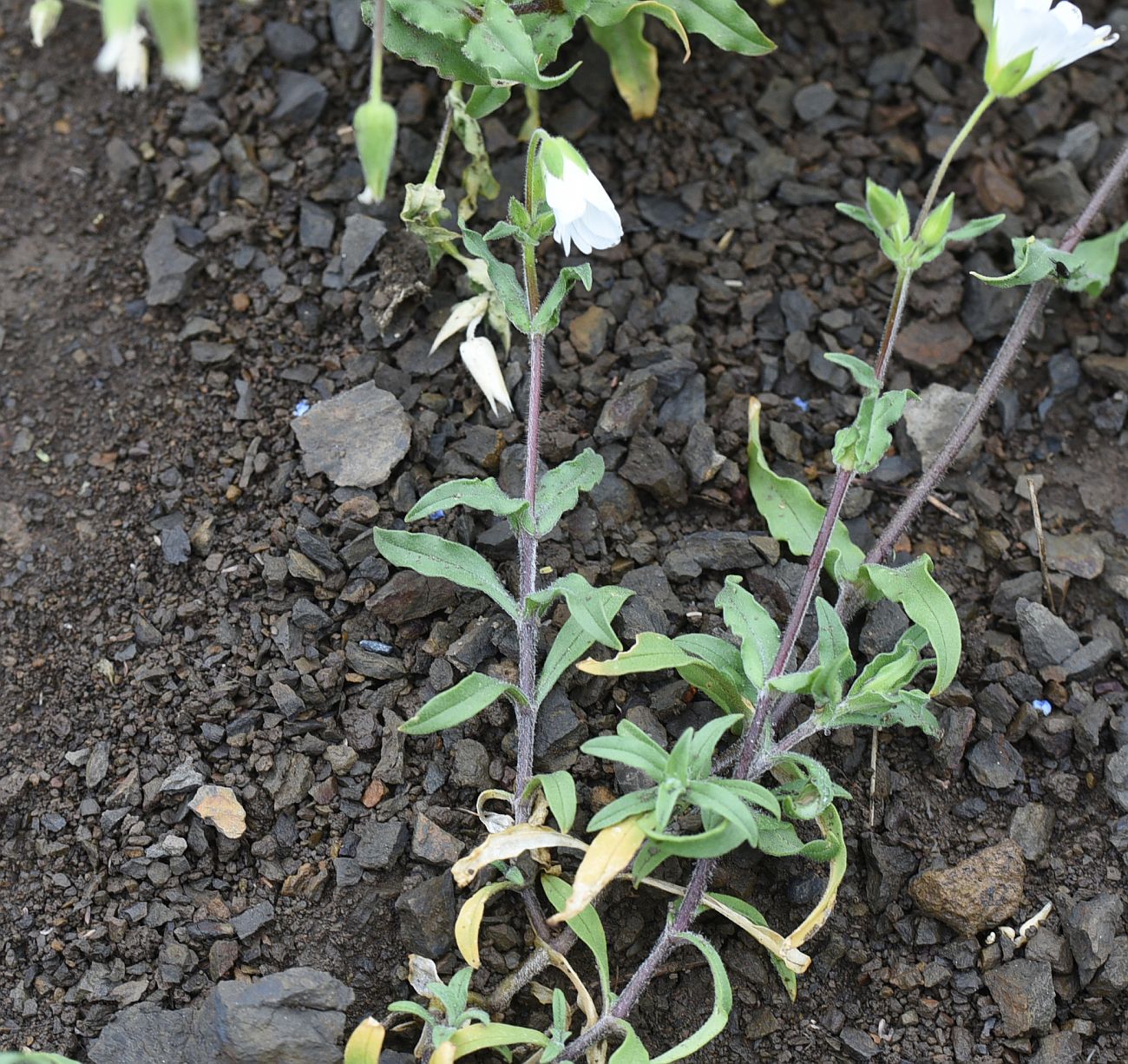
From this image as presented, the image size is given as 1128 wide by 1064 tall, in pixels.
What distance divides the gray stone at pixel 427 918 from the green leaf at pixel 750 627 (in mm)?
800

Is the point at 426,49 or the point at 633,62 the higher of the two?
the point at 426,49

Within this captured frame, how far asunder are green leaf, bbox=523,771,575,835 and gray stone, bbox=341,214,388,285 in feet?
5.08

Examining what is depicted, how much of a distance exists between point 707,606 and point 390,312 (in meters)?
1.14

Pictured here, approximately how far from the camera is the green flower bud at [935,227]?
241 cm

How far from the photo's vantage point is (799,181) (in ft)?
12.1

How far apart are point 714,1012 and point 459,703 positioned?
0.79 meters

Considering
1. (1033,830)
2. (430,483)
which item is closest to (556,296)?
(430,483)

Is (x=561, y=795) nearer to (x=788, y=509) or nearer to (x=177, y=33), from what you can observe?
(x=788, y=509)

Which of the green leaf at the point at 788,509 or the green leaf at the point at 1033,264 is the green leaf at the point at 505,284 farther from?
the green leaf at the point at 1033,264

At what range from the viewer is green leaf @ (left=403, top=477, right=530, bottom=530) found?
8.44 feet

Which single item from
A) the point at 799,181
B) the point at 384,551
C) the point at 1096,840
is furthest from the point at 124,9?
the point at 1096,840

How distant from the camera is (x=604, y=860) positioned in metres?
2.30

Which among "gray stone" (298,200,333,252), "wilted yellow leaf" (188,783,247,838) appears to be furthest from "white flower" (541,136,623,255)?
"wilted yellow leaf" (188,783,247,838)

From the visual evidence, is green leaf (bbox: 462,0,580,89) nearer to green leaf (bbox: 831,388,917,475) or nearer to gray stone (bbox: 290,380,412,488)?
gray stone (bbox: 290,380,412,488)
